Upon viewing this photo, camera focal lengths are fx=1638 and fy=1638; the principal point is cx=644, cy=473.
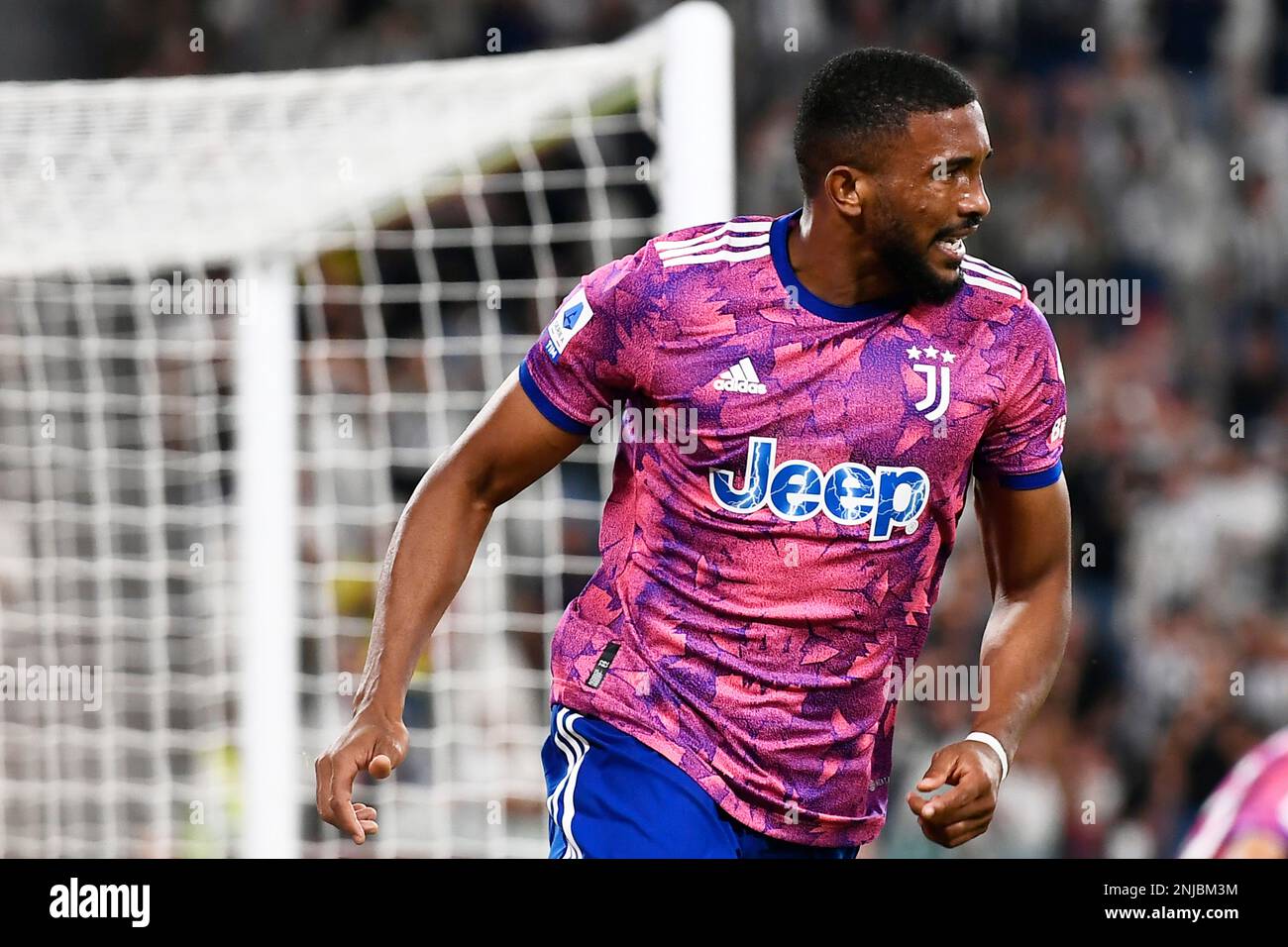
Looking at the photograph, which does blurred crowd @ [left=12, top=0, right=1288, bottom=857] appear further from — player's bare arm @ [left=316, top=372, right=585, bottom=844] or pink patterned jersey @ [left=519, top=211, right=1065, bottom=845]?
player's bare arm @ [left=316, top=372, right=585, bottom=844]

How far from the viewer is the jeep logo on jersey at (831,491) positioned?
2322mm

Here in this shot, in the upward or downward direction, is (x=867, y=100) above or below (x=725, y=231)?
above

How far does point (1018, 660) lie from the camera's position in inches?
98.7

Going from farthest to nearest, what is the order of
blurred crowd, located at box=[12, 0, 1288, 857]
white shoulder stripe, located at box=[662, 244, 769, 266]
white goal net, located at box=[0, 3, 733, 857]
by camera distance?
blurred crowd, located at box=[12, 0, 1288, 857] < white goal net, located at box=[0, 3, 733, 857] < white shoulder stripe, located at box=[662, 244, 769, 266]

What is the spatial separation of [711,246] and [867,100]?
306 mm

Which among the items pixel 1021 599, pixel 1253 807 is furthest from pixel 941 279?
A: pixel 1253 807

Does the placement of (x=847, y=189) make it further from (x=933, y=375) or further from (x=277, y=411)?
(x=277, y=411)

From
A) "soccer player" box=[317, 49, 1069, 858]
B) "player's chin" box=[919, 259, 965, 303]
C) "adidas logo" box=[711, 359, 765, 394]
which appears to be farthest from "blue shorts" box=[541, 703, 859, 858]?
"player's chin" box=[919, 259, 965, 303]

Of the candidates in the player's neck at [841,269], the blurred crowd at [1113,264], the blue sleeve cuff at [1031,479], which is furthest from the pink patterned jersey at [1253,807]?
the blurred crowd at [1113,264]

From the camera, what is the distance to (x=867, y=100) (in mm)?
2355

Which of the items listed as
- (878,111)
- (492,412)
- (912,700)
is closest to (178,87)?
(492,412)

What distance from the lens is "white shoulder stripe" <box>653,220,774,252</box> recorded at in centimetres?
243

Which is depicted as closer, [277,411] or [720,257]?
[720,257]

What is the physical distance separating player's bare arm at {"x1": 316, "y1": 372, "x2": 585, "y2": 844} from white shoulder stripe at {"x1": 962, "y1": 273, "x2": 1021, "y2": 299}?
24.9 inches
